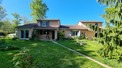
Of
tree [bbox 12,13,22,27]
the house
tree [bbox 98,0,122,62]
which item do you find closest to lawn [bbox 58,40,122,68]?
tree [bbox 98,0,122,62]

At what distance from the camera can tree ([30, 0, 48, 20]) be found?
5109cm

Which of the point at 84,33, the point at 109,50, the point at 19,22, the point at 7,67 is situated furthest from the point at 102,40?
the point at 19,22

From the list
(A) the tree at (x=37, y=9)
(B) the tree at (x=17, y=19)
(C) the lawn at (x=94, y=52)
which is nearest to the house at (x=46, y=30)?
(C) the lawn at (x=94, y=52)

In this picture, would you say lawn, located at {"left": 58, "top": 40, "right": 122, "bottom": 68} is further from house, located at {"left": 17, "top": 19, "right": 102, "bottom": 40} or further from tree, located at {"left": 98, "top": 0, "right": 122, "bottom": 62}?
house, located at {"left": 17, "top": 19, "right": 102, "bottom": 40}

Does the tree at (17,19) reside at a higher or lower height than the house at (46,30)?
higher

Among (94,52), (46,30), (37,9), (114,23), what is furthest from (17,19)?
(114,23)

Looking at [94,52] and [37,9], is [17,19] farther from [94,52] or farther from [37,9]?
[94,52]

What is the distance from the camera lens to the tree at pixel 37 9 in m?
51.1

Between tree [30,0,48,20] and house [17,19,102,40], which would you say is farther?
tree [30,0,48,20]

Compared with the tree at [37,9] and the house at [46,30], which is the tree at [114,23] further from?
the tree at [37,9]

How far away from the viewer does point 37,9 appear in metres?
51.1

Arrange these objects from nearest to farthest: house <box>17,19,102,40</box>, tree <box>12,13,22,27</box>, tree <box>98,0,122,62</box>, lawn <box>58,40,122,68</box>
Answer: tree <box>98,0,122,62</box>
lawn <box>58,40,122,68</box>
house <box>17,19,102,40</box>
tree <box>12,13,22,27</box>

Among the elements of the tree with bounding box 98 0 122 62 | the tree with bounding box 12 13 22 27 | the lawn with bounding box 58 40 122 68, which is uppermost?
the tree with bounding box 12 13 22 27

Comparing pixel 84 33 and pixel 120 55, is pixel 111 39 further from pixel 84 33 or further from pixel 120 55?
pixel 84 33
